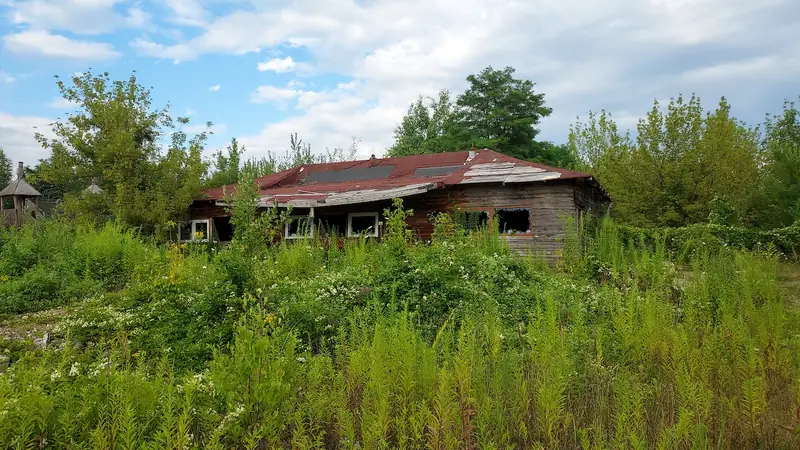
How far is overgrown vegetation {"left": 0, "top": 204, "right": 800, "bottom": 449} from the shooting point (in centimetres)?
274

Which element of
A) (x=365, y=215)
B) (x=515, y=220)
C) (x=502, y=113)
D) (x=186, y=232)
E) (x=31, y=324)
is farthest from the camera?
(x=502, y=113)

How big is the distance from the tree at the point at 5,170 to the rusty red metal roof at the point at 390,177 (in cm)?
4549

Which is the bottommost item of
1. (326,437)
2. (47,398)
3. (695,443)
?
(326,437)

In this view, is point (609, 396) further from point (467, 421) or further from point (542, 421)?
point (467, 421)

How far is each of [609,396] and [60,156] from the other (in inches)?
790

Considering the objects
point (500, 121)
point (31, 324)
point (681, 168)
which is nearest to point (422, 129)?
point (500, 121)

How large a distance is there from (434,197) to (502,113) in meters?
16.7

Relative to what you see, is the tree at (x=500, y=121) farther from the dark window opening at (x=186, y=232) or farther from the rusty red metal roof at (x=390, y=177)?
the dark window opening at (x=186, y=232)

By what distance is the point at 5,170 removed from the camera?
5419cm

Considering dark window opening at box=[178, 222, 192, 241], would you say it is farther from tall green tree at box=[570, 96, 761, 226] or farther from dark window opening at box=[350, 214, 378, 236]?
tall green tree at box=[570, 96, 761, 226]

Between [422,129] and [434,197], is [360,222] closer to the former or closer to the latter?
[434,197]

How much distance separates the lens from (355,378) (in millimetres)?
3627

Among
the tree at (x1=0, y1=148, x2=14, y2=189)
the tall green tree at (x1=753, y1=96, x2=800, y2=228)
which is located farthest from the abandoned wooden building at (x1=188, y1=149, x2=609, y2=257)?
the tree at (x1=0, y1=148, x2=14, y2=189)

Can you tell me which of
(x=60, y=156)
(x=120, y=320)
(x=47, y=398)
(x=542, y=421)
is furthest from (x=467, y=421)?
(x=60, y=156)
